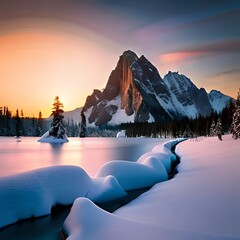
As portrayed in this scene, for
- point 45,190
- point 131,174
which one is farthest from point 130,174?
point 45,190

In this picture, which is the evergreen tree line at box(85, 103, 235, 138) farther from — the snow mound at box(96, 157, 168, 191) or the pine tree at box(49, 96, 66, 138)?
the snow mound at box(96, 157, 168, 191)

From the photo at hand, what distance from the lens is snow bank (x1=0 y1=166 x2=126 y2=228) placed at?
9922 millimetres

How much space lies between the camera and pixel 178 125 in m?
114

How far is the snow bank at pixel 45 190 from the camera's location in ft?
32.6

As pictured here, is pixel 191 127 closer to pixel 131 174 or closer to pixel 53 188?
pixel 131 174

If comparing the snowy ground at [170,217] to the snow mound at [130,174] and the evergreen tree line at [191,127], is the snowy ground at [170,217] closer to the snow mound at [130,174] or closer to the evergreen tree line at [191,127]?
the snow mound at [130,174]

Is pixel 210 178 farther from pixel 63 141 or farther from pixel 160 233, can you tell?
pixel 63 141

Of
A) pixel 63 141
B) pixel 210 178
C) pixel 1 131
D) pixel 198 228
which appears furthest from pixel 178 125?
pixel 198 228

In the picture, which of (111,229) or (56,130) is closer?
(111,229)

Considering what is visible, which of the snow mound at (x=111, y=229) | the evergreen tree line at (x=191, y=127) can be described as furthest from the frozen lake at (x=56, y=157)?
the evergreen tree line at (x=191, y=127)

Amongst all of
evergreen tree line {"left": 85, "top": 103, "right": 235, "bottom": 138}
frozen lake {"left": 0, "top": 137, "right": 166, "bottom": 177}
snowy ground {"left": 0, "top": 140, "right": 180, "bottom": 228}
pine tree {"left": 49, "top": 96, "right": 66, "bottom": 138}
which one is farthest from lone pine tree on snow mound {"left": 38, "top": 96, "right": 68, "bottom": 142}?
snowy ground {"left": 0, "top": 140, "right": 180, "bottom": 228}

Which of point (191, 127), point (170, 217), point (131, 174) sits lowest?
point (170, 217)

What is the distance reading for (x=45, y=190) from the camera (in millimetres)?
11055

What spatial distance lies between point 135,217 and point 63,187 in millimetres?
4228
